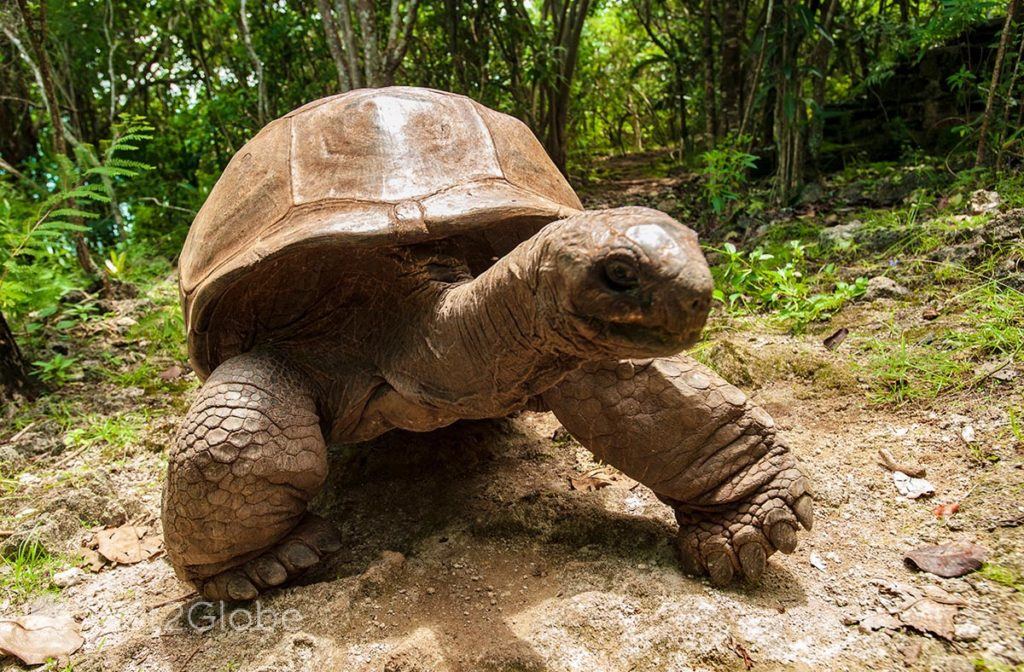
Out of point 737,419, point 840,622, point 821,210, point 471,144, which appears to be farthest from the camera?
point 821,210

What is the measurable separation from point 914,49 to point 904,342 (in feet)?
16.3

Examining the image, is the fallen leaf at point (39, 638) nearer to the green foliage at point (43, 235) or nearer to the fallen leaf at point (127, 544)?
the fallen leaf at point (127, 544)

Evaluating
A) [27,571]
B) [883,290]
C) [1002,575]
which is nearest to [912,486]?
[1002,575]

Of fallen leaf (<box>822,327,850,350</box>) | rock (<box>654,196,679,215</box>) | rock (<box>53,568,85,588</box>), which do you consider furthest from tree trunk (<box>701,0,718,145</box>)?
rock (<box>53,568,85,588</box>)

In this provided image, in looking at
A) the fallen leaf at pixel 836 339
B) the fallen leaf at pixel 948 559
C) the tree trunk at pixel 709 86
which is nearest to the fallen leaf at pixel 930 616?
the fallen leaf at pixel 948 559

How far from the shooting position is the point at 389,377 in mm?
2268

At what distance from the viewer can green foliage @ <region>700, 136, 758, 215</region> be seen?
18.9ft

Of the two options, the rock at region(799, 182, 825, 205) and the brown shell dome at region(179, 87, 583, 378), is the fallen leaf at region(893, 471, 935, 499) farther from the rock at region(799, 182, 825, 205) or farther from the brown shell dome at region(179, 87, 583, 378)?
the rock at region(799, 182, 825, 205)

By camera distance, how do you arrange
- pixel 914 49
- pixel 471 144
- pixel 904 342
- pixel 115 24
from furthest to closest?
pixel 115 24
pixel 914 49
pixel 904 342
pixel 471 144

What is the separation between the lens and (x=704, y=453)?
7.33 feet

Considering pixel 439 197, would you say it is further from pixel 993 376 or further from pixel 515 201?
pixel 993 376

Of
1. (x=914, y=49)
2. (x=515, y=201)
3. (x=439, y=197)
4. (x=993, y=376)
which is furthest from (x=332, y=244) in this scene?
(x=914, y=49)

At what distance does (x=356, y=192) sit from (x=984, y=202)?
4.15m

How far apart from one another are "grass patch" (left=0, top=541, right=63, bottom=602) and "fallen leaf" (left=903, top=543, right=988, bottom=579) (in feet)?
9.42
